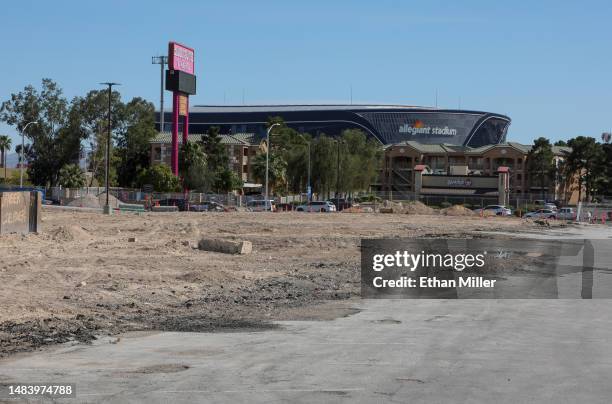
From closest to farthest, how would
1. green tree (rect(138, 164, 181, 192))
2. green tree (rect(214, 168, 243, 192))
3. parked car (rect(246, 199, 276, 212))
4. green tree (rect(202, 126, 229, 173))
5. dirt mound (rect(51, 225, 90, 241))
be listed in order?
dirt mound (rect(51, 225, 90, 241)), parked car (rect(246, 199, 276, 212)), green tree (rect(138, 164, 181, 192)), green tree (rect(214, 168, 243, 192)), green tree (rect(202, 126, 229, 173))

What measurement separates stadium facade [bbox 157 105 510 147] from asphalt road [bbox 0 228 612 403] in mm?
156735

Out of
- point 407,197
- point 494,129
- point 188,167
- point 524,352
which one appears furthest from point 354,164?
point 524,352

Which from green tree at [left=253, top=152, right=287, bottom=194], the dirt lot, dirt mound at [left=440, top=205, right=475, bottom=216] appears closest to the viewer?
the dirt lot

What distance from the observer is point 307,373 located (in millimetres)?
11141

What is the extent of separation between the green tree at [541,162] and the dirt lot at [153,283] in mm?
91880

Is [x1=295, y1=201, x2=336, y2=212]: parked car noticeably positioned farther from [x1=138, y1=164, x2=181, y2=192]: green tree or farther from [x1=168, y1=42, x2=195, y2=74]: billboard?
[x1=168, y1=42, x2=195, y2=74]: billboard

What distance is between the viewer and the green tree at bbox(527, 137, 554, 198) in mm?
123875

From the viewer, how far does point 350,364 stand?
11.8 m

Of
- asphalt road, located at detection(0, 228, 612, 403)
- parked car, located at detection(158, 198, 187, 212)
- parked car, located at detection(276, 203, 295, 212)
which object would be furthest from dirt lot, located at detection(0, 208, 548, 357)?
parked car, located at detection(276, 203, 295, 212)

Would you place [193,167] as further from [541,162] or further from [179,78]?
[541,162]

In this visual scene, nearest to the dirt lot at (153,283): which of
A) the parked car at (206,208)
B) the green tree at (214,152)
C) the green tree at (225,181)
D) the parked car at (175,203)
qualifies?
the parked car at (206,208)

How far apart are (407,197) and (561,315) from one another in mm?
95987

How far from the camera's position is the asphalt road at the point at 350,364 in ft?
32.8

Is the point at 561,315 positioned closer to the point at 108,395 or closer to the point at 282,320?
the point at 282,320
